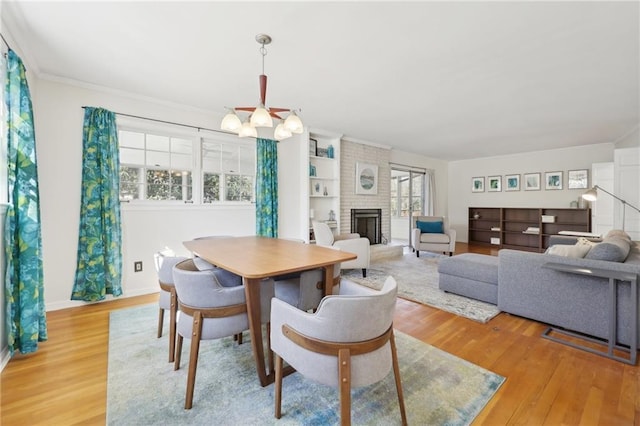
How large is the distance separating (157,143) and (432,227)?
529cm

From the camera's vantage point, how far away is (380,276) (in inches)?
168

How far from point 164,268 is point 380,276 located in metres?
3.10

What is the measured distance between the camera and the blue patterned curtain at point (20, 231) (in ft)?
6.51

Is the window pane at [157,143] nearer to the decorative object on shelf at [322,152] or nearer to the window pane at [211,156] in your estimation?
the window pane at [211,156]

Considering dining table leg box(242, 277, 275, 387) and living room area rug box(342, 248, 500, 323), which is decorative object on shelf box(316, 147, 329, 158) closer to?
→ living room area rug box(342, 248, 500, 323)

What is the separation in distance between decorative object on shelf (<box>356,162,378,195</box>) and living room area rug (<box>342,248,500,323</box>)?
4.84ft

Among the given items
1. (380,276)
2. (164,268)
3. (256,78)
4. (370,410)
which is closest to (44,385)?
(164,268)

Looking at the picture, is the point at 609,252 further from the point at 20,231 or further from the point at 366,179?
the point at 20,231

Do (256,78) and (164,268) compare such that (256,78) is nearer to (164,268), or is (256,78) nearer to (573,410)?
(164,268)

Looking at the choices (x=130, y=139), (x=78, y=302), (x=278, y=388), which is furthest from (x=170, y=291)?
(x=130, y=139)

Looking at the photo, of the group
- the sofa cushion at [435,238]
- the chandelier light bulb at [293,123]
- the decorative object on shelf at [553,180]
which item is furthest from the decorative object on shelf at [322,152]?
the decorative object on shelf at [553,180]

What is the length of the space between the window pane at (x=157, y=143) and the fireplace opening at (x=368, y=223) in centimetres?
342

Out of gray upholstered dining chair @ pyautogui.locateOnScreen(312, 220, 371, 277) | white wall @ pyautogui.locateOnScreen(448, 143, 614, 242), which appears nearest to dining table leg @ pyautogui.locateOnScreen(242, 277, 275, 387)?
gray upholstered dining chair @ pyautogui.locateOnScreen(312, 220, 371, 277)

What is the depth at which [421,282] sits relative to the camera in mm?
3922
